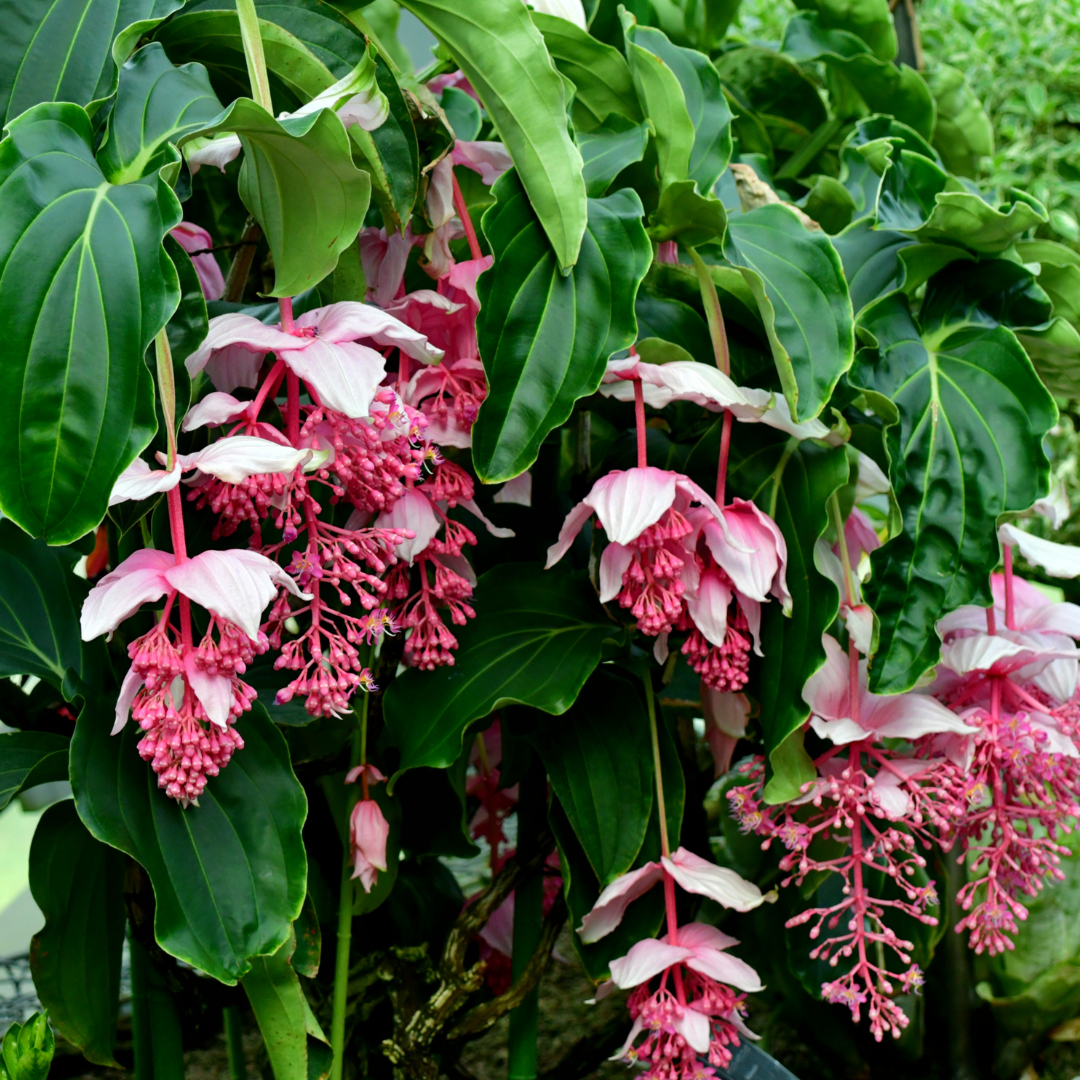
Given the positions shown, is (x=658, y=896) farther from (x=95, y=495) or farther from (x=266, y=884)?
(x=95, y=495)

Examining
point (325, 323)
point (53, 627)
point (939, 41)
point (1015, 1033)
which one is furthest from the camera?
point (939, 41)

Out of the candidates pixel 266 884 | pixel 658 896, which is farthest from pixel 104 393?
pixel 658 896

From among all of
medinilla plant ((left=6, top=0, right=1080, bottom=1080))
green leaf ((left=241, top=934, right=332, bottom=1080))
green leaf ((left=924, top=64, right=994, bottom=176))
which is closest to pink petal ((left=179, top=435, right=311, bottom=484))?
medinilla plant ((left=6, top=0, right=1080, bottom=1080))

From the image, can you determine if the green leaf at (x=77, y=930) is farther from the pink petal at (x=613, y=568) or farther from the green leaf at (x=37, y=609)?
the pink petal at (x=613, y=568)

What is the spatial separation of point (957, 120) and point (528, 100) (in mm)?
740

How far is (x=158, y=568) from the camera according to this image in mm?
493

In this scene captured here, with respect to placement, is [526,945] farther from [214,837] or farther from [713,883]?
[214,837]

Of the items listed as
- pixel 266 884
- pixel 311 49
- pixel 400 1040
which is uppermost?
pixel 311 49

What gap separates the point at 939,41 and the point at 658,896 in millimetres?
1836

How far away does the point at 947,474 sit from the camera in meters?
0.67

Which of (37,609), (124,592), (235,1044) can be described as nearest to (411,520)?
(124,592)

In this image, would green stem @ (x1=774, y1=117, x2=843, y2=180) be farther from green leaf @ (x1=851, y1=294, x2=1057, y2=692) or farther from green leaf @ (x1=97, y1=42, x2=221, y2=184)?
green leaf @ (x1=97, y1=42, x2=221, y2=184)

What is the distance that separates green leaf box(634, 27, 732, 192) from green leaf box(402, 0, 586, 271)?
168 millimetres

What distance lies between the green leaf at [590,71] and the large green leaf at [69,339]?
1.22 ft
